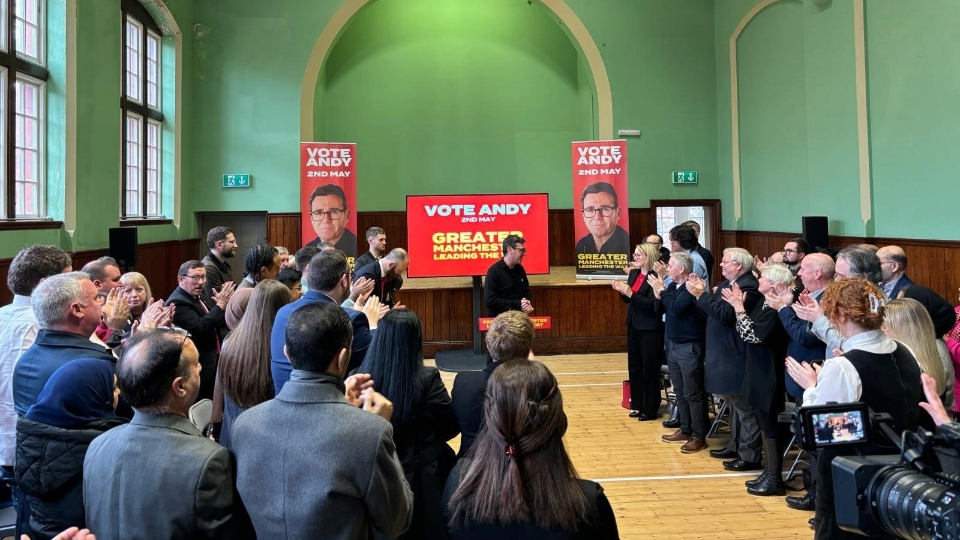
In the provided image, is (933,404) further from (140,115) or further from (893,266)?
(140,115)

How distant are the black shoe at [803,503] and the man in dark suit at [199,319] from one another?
133 inches

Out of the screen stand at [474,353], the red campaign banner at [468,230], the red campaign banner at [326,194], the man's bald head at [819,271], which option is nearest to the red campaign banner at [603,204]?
the red campaign banner at [468,230]

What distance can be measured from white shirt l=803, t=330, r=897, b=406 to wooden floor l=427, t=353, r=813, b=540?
4.53ft

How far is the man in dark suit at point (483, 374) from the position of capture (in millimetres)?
2375

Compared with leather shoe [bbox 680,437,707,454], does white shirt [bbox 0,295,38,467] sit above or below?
above

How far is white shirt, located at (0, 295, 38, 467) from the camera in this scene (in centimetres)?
262

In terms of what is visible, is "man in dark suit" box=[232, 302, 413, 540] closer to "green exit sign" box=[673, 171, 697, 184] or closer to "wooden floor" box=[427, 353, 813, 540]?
"wooden floor" box=[427, 353, 813, 540]

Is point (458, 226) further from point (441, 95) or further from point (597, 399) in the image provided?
point (441, 95)

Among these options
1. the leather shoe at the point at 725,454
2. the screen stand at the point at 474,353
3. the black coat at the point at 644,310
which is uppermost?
the black coat at the point at 644,310

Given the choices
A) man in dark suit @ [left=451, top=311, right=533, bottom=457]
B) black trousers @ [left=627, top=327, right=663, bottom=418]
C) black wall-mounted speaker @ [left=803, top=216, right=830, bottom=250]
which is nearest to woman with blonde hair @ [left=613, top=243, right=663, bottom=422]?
black trousers @ [left=627, top=327, right=663, bottom=418]

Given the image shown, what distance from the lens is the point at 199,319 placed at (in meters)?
3.96

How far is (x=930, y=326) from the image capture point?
2.71 meters

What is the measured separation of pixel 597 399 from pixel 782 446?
2.62 meters

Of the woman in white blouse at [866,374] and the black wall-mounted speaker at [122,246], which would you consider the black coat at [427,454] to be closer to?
the woman in white blouse at [866,374]
